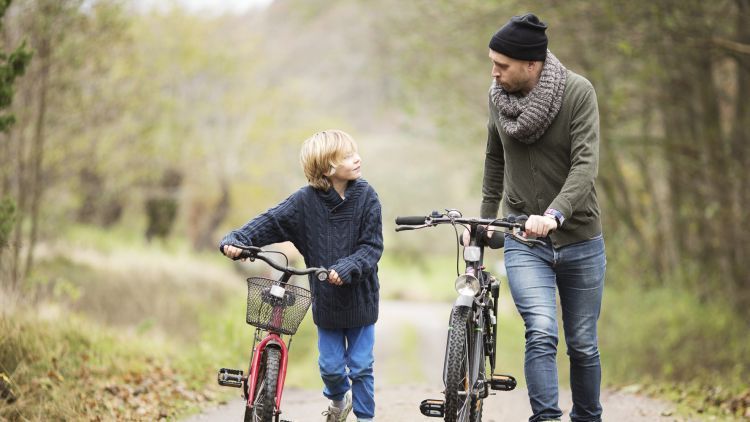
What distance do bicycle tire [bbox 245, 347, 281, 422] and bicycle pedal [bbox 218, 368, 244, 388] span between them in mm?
97

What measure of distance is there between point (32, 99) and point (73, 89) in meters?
0.63

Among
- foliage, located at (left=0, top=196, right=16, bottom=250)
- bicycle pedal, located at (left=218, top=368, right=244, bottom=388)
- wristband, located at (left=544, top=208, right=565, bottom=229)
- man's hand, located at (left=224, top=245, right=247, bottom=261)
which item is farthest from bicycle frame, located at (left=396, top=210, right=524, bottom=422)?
foliage, located at (left=0, top=196, right=16, bottom=250)

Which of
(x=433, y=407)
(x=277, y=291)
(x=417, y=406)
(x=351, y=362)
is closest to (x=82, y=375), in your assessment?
(x=417, y=406)

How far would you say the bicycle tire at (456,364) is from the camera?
445 centimetres

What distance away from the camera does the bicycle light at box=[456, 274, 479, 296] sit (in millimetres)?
4664

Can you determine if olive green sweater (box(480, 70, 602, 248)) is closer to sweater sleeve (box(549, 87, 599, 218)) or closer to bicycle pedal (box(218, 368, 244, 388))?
sweater sleeve (box(549, 87, 599, 218))

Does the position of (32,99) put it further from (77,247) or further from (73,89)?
(77,247)

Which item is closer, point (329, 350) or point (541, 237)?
point (541, 237)

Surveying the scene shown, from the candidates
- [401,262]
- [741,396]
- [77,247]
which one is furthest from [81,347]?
[401,262]

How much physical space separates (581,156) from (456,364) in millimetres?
1187

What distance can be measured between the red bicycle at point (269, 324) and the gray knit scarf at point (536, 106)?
1.20m

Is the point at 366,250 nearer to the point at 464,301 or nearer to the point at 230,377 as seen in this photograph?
the point at 464,301

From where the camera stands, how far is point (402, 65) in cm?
1636

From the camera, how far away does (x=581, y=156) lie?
463 centimetres
